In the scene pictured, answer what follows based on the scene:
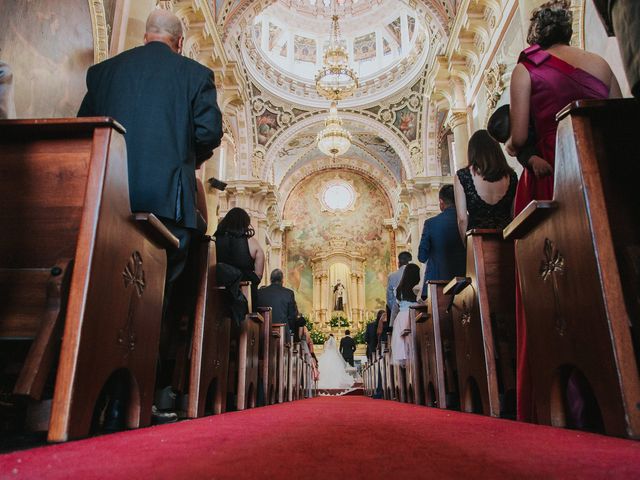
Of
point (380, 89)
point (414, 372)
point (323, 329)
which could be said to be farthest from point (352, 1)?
point (414, 372)

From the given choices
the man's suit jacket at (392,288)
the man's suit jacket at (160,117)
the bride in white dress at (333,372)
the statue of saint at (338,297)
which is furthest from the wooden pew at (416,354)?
the statue of saint at (338,297)

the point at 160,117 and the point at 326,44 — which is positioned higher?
the point at 326,44

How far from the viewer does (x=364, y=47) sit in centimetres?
1532

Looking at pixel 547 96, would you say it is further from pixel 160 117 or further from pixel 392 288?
pixel 392 288

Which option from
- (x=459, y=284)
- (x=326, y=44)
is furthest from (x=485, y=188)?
(x=326, y=44)

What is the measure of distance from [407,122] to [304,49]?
431 centimetres

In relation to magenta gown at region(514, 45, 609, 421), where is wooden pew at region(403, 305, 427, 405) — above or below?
below

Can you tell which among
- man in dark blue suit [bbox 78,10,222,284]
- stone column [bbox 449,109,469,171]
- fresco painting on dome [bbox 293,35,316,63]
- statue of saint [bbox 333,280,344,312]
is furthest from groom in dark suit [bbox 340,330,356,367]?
man in dark blue suit [bbox 78,10,222,284]

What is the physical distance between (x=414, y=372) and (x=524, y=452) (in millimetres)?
2723

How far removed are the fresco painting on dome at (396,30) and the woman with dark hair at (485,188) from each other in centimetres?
1309

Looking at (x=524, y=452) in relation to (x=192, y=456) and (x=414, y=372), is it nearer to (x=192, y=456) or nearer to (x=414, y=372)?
(x=192, y=456)

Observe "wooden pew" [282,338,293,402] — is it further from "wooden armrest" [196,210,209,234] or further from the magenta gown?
the magenta gown

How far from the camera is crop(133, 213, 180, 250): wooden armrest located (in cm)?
153

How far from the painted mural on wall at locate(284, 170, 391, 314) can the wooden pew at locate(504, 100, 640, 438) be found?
15830 mm
